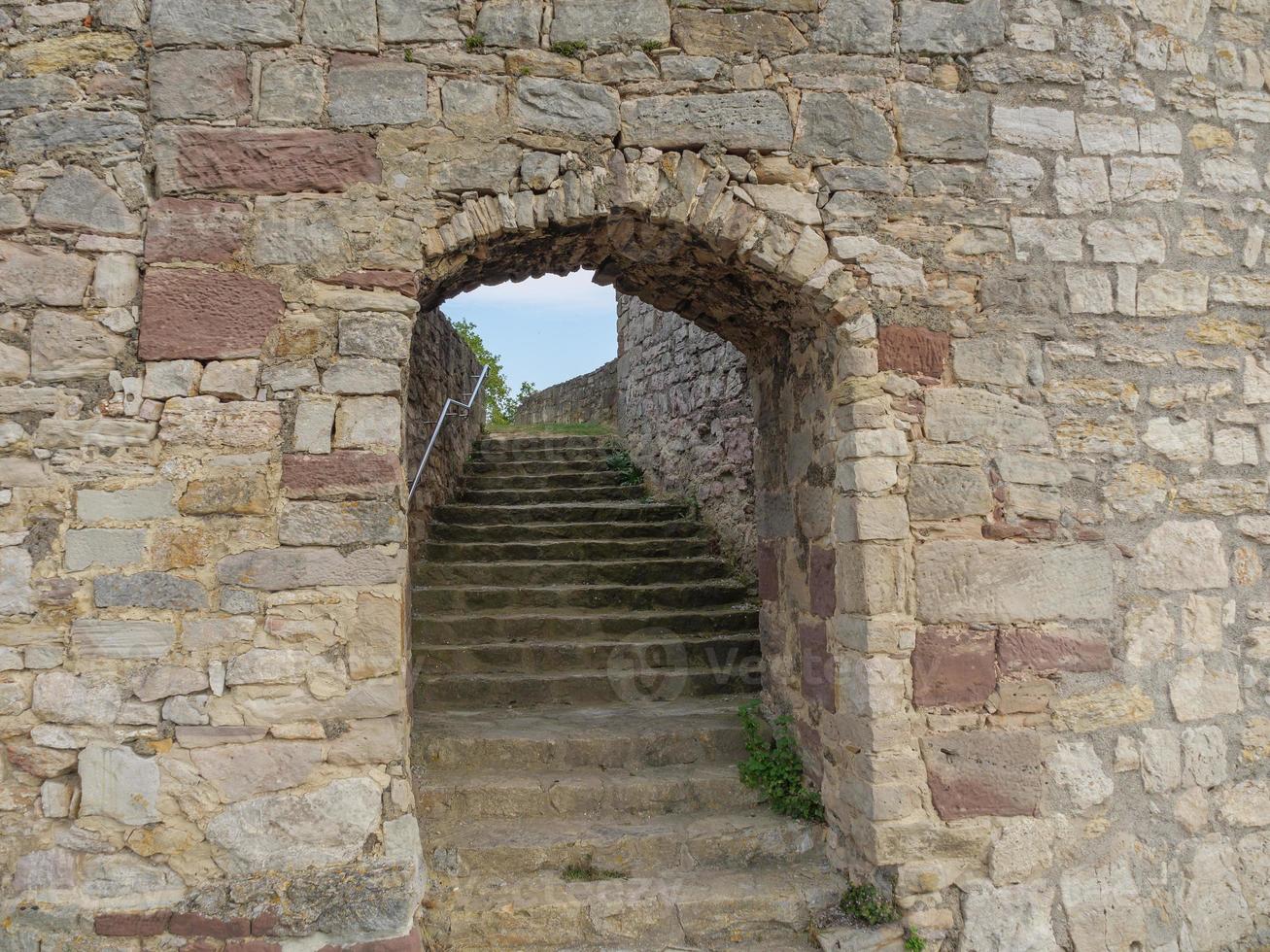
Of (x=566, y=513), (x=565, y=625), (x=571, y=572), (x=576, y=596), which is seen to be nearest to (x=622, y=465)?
(x=566, y=513)

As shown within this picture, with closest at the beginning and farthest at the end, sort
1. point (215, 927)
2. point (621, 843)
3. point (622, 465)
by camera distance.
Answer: point (215, 927)
point (621, 843)
point (622, 465)

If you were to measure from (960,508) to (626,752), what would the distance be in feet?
6.15

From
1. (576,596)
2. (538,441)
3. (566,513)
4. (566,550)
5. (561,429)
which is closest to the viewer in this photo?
(576,596)

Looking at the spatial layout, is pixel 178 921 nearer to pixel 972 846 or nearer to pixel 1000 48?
pixel 972 846

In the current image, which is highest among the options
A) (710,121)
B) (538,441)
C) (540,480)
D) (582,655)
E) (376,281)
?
(710,121)

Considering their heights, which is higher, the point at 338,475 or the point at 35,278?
the point at 35,278

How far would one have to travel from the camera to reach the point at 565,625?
543cm

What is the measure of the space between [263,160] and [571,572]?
3519 millimetres

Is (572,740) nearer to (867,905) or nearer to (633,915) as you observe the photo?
(633,915)

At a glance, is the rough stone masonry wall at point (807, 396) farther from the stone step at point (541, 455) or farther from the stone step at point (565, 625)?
the stone step at point (541, 455)

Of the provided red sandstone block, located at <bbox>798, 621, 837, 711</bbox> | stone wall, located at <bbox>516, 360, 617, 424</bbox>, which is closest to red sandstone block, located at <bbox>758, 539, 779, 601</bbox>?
red sandstone block, located at <bbox>798, 621, 837, 711</bbox>

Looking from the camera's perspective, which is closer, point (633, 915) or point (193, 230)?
point (193, 230)

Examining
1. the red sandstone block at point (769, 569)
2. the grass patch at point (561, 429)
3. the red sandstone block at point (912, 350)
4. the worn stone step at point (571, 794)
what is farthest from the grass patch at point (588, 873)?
the grass patch at point (561, 429)

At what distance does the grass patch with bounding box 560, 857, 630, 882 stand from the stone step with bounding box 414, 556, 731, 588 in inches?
105
